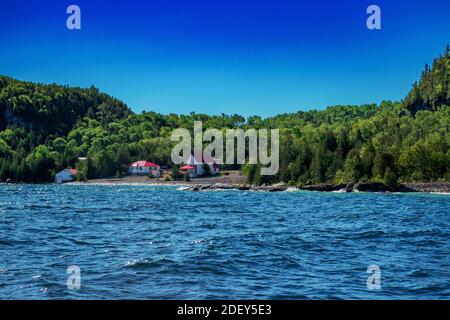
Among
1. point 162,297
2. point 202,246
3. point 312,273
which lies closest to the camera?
point 162,297

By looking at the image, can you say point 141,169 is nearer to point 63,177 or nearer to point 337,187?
point 63,177

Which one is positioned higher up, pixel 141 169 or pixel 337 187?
pixel 141 169

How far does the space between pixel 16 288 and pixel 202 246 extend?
11044 millimetres

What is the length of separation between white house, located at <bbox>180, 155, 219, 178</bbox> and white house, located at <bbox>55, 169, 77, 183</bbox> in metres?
36.7

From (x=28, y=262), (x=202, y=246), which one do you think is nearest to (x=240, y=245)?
(x=202, y=246)

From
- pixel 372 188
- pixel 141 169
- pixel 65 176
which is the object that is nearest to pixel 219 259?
pixel 372 188

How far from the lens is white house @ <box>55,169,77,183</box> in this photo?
188 m

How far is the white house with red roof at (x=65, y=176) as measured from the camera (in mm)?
188250

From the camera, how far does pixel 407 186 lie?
12350 cm

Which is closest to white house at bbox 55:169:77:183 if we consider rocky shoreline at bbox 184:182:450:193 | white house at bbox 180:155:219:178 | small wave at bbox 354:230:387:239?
white house at bbox 180:155:219:178

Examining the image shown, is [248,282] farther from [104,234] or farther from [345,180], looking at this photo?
[345,180]

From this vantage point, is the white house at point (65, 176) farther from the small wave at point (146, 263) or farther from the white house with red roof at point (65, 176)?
the small wave at point (146, 263)

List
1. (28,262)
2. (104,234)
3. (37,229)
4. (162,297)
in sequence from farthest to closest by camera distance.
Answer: (37,229), (104,234), (28,262), (162,297)

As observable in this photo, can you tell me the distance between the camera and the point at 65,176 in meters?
191
